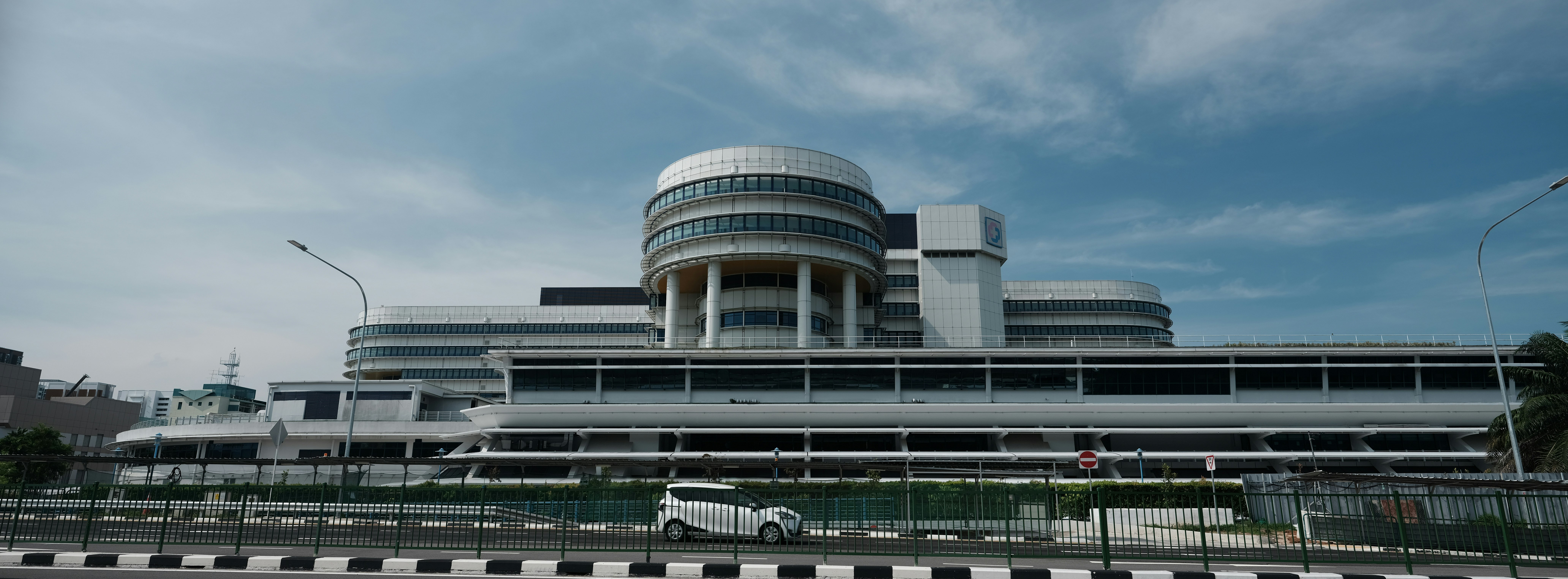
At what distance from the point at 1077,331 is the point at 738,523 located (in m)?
81.4

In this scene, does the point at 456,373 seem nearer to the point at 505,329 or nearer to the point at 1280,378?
the point at 505,329

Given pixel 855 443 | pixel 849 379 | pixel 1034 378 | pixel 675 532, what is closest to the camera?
pixel 675 532

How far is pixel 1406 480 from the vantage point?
2586 centimetres

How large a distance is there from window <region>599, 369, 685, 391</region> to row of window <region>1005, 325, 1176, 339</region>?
4621 centimetres

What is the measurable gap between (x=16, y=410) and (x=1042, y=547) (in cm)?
10324

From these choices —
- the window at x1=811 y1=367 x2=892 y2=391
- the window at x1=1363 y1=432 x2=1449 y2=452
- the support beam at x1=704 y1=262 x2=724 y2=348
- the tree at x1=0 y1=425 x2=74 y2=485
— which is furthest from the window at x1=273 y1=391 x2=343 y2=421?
the window at x1=1363 y1=432 x2=1449 y2=452

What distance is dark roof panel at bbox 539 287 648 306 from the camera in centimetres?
10081

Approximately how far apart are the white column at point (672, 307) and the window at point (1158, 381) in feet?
99.3

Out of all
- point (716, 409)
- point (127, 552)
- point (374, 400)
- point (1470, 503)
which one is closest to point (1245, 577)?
point (1470, 503)

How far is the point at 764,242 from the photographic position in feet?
201

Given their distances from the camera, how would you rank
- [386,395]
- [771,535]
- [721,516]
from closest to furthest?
[721,516] < [771,535] < [386,395]

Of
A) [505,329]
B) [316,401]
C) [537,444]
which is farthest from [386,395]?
[505,329]

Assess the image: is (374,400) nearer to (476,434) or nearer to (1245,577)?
(476,434)

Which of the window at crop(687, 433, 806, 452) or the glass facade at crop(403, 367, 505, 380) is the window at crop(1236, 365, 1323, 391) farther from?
the glass facade at crop(403, 367, 505, 380)
